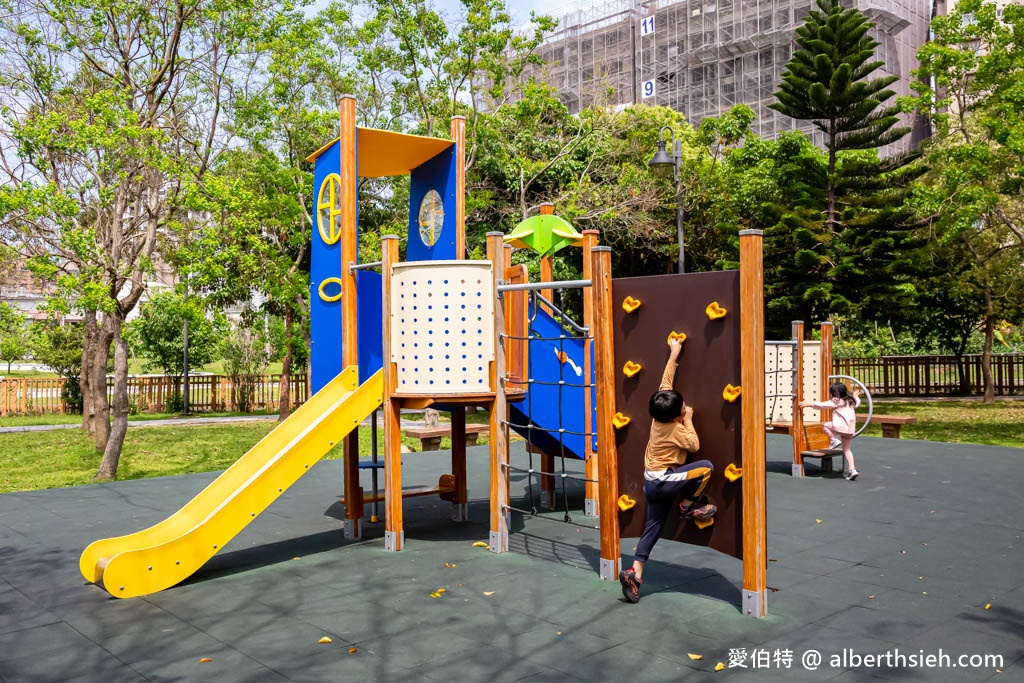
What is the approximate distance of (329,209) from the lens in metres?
7.83

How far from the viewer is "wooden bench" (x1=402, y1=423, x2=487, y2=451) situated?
12617mm

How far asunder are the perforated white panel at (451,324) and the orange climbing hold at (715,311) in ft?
7.13

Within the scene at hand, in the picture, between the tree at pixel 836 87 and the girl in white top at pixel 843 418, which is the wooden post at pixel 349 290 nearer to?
the girl in white top at pixel 843 418

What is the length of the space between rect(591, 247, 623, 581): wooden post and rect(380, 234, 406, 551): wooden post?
75.7 inches

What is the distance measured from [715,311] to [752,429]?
761mm

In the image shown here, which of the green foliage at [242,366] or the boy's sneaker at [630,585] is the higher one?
the green foliage at [242,366]

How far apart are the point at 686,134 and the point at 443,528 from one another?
25.8 metres

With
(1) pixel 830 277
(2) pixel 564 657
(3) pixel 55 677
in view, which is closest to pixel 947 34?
(1) pixel 830 277

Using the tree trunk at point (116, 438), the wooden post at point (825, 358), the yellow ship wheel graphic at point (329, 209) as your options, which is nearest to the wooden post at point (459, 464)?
the yellow ship wheel graphic at point (329, 209)

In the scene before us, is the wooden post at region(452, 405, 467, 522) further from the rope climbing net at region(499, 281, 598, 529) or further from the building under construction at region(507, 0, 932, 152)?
the building under construction at region(507, 0, 932, 152)

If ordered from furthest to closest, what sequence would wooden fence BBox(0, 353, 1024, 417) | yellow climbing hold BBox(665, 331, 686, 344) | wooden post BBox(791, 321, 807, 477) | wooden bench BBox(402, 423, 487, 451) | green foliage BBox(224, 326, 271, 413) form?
green foliage BBox(224, 326, 271, 413) < wooden fence BBox(0, 353, 1024, 417) < wooden bench BBox(402, 423, 487, 451) < wooden post BBox(791, 321, 807, 477) < yellow climbing hold BBox(665, 331, 686, 344)

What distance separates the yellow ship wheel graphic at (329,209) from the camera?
25.5 feet

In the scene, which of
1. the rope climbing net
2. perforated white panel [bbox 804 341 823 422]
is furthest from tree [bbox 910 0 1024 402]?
the rope climbing net

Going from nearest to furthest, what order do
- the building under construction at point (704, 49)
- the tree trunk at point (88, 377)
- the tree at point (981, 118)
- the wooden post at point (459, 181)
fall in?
the wooden post at point (459, 181) < the tree at point (981, 118) < the tree trunk at point (88, 377) < the building under construction at point (704, 49)
